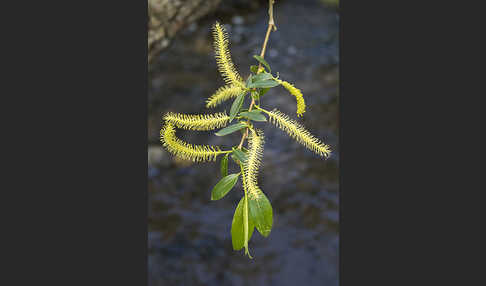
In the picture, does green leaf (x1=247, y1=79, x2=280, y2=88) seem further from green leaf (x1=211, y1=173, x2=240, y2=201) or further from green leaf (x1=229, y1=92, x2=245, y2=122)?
green leaf (x1=211, y1=173, x2=240, y2=201)

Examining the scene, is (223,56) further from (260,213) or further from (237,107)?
(260,213)

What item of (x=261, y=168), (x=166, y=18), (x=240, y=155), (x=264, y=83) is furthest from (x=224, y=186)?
(x=261, y=168)

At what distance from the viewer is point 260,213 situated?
800mm

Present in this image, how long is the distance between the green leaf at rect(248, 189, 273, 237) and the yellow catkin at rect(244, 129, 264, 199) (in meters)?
0.01

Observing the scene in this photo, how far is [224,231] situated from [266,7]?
96.8 inches

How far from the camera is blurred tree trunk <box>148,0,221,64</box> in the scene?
1.88m

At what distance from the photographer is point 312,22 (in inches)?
Result: 156

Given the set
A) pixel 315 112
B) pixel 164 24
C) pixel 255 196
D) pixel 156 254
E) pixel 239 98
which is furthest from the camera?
pixel 315 112

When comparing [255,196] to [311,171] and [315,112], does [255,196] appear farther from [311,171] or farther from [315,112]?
[315,112]

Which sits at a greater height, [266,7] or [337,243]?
[266,7]

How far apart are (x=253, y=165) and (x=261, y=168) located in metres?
2.27

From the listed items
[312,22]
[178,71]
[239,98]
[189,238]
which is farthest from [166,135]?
[312,22]

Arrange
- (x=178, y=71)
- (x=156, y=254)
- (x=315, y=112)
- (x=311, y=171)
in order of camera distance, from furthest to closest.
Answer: (x=178, y=71), (x=315, y=112), (x=311, y=171), (x=156, y=254)

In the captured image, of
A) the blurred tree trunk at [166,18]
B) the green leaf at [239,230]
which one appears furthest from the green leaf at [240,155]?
the blurred tree trunk at [166,18]
